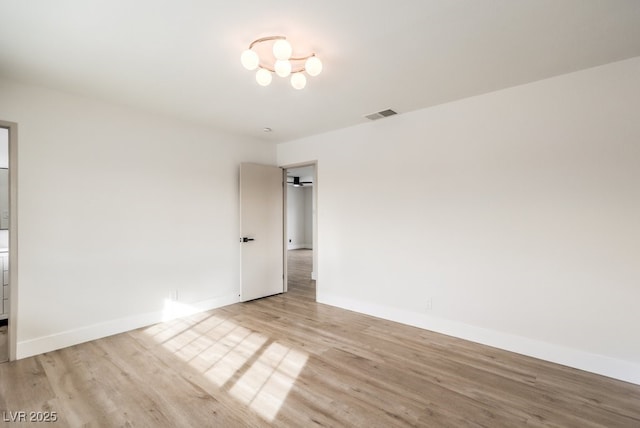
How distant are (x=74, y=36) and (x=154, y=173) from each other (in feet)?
5.97

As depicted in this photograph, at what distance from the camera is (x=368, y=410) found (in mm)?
2094

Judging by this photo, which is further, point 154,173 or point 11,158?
point 154,173

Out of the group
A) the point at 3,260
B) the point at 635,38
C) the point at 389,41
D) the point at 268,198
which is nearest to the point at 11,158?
the point at 3,260

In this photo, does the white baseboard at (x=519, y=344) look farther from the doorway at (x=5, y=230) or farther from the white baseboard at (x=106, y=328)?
the doorway at (x=5, y=230)

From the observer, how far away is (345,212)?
4.43 m

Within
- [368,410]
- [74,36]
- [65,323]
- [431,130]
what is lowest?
[368,410]

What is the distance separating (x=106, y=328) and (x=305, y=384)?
2.47 meters

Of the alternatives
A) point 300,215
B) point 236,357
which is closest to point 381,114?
point 236,357

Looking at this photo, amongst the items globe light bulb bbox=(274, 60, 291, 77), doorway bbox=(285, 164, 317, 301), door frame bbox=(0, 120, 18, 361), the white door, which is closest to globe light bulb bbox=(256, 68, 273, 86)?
globe light bulb bbox=(274, 60, 291, 77)

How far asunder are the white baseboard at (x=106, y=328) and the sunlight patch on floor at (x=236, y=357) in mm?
71

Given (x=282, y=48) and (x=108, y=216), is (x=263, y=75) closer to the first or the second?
(x=282, y=48)

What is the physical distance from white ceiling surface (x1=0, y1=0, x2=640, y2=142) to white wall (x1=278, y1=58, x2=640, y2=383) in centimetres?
35

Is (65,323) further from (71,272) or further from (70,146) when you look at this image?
(70,146)

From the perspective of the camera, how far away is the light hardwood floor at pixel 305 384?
203cm
